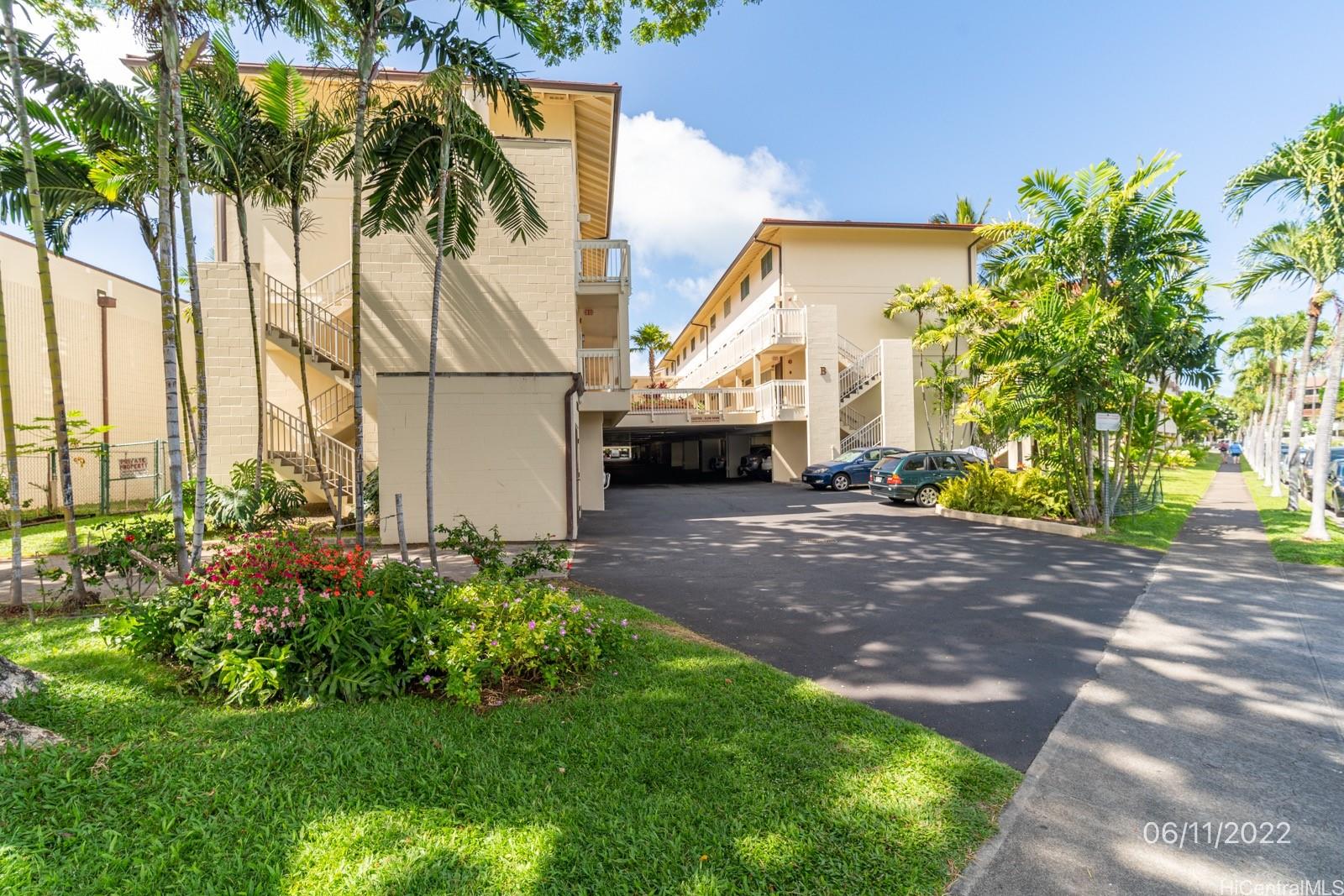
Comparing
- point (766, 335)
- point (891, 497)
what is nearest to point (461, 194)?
point (891, 497)

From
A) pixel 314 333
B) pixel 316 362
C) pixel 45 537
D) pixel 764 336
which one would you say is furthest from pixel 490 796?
pixel 764 336

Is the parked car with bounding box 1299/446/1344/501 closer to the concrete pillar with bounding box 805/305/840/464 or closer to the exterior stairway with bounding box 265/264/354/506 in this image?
the concrete pillar with bounding box 805/305/840/464

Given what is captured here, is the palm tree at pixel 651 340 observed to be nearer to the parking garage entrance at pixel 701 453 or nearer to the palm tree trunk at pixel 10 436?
the parking garage entrance at pixel 701 453

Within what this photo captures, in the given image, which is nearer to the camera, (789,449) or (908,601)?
(908,601)

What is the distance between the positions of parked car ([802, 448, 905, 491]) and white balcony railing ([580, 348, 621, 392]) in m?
9.32

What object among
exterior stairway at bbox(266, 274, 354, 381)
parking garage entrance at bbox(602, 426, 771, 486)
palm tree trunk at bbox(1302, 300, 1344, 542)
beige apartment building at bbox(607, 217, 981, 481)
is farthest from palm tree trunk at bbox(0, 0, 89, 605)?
parking garage entrance at bbox(602, 426, 771, 486)

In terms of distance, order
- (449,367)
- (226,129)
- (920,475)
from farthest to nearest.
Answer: (920,475), (449,367), (226,129)

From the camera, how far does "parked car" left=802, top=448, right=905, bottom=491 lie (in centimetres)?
2109

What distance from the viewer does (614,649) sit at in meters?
4.86

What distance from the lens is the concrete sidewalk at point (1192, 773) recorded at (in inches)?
101

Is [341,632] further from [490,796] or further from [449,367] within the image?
[449,367]

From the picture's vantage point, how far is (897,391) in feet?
77.4

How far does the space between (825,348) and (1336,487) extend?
14039 mm

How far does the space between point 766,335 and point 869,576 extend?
18.2 metres
